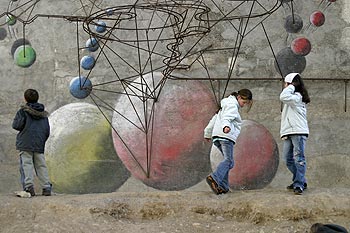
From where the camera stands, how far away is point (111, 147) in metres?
8.56

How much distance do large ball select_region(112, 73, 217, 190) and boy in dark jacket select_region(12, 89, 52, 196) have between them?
1713 mm

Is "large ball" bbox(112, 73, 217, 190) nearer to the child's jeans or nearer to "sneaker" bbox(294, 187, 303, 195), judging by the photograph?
the child's jeans

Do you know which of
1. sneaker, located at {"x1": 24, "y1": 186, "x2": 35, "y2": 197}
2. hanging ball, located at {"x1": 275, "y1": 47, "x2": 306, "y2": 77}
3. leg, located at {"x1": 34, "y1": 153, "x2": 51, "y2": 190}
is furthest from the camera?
hanging ball, located at {"x1": 275, "y1": 47, "x2": 306, "y2": 77}

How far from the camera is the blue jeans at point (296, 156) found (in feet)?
20.9

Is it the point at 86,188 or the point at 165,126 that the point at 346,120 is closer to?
the point at 165,126

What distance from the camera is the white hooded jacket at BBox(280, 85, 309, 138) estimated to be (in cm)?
644

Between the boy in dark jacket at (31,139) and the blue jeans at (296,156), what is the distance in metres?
2.44

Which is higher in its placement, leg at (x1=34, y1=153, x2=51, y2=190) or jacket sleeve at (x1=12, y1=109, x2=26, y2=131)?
jacket sleeve at (x1=12, y1=109, x2=26, y2=131)

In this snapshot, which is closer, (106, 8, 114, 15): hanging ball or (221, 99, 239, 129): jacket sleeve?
(221, 99, 239, 129): jacket sleeve

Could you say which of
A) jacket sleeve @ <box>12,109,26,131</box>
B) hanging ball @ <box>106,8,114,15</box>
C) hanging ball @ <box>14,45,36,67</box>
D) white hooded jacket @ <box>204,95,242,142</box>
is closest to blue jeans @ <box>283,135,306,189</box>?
white hooded jacket @ <box>204,95,242,142</box>

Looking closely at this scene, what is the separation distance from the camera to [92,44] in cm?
865

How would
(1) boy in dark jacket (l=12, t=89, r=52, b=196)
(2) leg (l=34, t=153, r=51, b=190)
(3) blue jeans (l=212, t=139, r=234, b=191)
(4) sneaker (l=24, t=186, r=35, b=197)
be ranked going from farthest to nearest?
(2) leg (l=34, t=153, r=51, b=190) → (1) boy in dark jacket (l=12, t=89, r=52, b=196) → (4) sneaker (l=24, t=186, r=35, b=197) → (3) blue jeans (l=212, t=139, r=234, b=191)

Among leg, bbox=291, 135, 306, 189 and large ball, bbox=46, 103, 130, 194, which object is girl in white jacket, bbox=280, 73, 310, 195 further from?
large ball, bbox=46, 103, 130, 194

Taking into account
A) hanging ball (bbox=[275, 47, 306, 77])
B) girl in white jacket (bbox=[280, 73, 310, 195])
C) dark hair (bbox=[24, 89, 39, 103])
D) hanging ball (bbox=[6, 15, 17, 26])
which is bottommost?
girl in white jacket (bbox=[280, 73, 310, 195])
